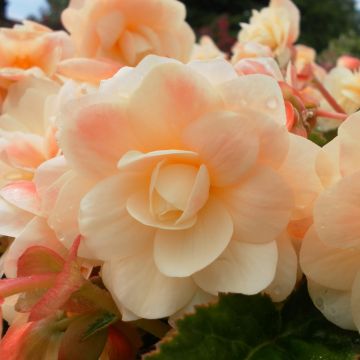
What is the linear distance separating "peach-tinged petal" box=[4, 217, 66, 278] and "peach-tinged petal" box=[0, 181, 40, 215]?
0.01m

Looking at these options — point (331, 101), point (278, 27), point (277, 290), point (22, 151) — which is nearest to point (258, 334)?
point (277, 290)

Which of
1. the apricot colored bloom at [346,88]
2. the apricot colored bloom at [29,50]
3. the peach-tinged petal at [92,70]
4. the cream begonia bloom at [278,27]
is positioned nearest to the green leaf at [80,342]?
the peach-tinged petal at [92,70]

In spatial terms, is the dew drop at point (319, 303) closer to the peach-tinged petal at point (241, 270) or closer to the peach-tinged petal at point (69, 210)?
the peach-tinged petal at point (241, 270)

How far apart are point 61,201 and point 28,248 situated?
0.14ft

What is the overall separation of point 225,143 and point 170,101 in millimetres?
46

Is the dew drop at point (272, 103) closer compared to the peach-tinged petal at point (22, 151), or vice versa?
the dew drop at point (272, 103)

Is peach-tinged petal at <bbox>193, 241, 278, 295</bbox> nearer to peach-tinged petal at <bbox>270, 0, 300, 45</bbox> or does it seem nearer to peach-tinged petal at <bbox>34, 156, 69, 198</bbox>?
peach-tinged petal at <bbox>34, 156, 69, 198</bbox>

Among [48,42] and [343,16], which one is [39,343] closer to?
[48,42]

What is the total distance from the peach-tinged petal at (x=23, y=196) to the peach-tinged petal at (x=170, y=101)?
0.11 m

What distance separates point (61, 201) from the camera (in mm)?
380

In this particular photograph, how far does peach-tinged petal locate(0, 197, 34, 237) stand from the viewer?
44 centimetres

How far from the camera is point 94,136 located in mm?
371

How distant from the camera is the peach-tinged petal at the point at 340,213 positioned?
0.33 m

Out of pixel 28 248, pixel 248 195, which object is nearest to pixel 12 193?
pixel 28 248
